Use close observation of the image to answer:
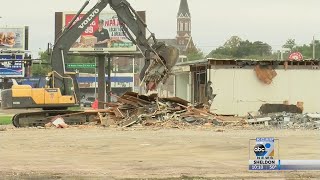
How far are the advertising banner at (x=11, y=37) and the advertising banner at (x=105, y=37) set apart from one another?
15.4m

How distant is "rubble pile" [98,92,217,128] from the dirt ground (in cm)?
260

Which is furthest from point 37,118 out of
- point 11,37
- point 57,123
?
point 11,37

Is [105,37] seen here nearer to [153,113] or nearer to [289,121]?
[153,113]

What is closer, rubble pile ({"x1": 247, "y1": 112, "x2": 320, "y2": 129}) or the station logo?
the station logo

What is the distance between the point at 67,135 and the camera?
2470cm

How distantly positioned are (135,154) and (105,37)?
50.5 meters

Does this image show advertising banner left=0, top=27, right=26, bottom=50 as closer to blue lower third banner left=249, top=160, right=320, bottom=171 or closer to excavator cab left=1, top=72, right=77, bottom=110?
excavator cab left=1, top=72, right=77, bottom=110

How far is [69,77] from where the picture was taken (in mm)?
30734

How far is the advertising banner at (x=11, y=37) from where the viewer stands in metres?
80.4

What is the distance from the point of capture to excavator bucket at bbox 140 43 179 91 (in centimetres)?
3061

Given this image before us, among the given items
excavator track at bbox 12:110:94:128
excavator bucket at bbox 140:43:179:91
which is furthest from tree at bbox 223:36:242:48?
excavator track at bbox 12:110:94:128

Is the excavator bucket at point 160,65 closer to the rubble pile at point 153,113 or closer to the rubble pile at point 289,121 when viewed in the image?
the rubble pile at point 153,113

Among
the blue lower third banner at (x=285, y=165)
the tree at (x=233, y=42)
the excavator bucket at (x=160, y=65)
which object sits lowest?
the blue lower third banner at (x=285, y=165)
